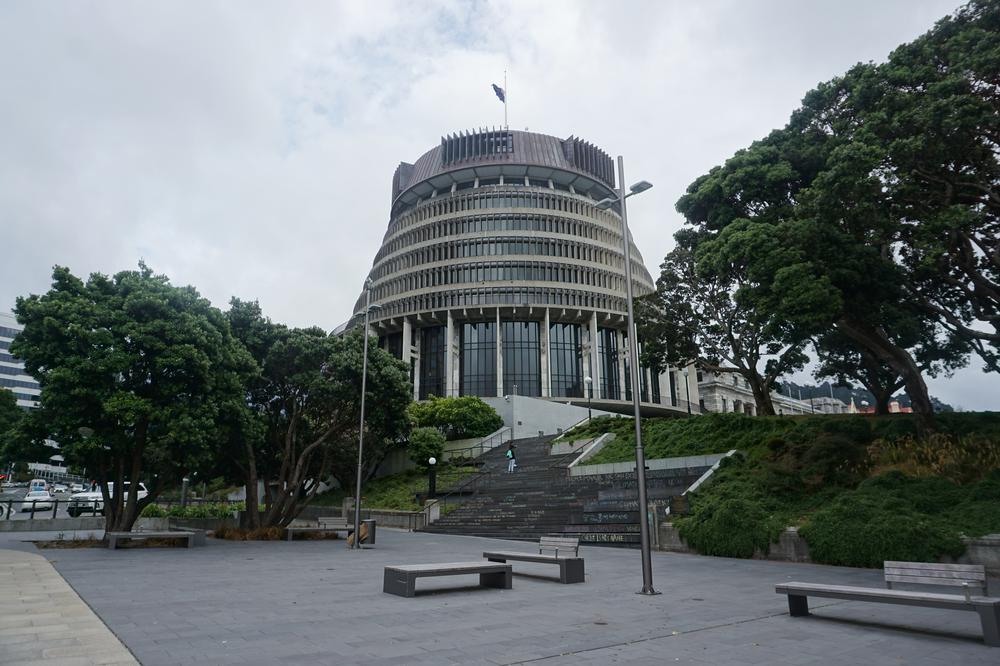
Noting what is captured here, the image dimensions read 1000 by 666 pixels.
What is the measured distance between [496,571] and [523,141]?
70156 millimetres

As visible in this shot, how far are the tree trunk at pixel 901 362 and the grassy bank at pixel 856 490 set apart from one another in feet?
1.66

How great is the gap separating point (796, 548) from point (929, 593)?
9.02 m

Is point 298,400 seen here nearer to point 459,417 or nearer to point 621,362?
point 459,417

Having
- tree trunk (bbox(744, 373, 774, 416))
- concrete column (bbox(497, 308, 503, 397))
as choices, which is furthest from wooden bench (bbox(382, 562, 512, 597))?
concrete column (bbox(497, 308, 503, 397))

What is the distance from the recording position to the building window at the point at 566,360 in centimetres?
6719

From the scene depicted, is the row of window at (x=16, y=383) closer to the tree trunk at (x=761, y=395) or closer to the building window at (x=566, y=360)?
the building window at (x=566, y=360)

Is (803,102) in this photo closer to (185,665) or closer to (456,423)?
(185,665)

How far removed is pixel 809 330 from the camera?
1947cm

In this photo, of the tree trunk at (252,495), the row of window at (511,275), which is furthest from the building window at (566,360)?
the tree trunk at (252,495)

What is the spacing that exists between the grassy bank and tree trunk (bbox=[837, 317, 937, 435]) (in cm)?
51

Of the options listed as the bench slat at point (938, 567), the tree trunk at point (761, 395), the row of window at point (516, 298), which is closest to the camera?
the bench slat at point (938, 567)

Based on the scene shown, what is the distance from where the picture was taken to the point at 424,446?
120 ft

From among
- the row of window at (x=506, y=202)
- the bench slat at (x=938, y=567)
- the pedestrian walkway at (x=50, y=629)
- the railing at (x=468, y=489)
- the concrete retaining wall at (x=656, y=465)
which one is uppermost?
the row of window at (x=506, y=202)

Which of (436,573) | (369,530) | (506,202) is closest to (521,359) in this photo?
(506,202)
